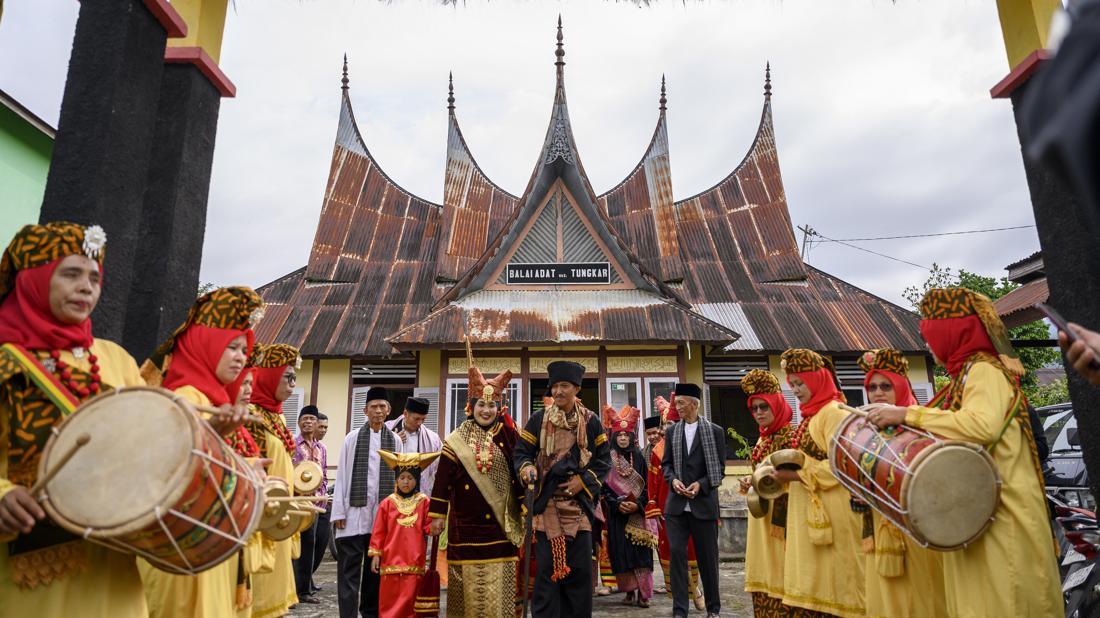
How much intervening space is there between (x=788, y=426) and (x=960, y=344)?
5.85ft

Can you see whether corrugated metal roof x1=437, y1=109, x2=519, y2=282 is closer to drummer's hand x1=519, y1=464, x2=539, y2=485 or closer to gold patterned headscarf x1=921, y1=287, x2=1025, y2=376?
drummer's hand x1=519, y1=464, x2=539, y2=485

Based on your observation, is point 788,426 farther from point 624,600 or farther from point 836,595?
point 624,600

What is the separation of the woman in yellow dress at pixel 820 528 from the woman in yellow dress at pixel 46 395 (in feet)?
12.7

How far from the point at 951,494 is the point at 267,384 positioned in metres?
4.13

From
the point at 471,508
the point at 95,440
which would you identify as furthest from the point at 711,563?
the point at 95,440

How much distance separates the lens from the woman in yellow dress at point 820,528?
4.48 metres

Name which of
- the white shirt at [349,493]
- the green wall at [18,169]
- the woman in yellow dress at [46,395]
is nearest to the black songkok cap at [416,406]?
the white shirt at [349,493]

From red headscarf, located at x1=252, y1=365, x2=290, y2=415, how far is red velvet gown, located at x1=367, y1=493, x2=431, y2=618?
174 cm

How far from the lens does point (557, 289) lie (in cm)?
1413

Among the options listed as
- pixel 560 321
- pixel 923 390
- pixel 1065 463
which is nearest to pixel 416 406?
pixel 1065 463

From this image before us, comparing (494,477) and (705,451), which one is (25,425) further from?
(705,451)

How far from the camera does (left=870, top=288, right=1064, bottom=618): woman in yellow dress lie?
322cm

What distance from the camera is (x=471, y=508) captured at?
5.36 m

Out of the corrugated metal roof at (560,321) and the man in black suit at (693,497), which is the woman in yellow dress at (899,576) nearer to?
the man in black suit at (693,497)
